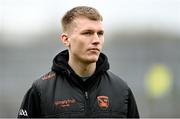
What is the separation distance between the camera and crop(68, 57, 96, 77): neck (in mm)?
5641

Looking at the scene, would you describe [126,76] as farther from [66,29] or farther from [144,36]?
[66,29]

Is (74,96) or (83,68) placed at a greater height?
(83,68)

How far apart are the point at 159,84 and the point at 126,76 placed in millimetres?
2441

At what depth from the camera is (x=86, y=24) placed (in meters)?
5.66

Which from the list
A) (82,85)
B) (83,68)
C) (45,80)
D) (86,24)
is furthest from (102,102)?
(86,24)

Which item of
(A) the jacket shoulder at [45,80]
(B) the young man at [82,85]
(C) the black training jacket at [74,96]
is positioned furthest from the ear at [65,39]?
(A) the jacket shoulder at [45,80]

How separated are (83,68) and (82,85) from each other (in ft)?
0.44

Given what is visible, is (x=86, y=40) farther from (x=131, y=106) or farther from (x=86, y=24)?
(x=131, y=106)

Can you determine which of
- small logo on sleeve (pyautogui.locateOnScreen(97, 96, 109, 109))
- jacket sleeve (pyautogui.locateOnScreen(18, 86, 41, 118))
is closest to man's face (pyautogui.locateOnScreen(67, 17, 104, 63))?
small logo on sleeve (pyautogui.locateOnScreen(97, 96, 109, 109))

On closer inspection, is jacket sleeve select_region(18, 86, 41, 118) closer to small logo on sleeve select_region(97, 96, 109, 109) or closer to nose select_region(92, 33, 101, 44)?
small logo on sleeve select_region(97, 96, 109, 109)

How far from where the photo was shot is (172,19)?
24.3 meters

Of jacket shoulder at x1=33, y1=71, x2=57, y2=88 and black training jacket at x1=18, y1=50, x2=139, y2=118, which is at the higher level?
jacket shoulder at x1=33, y1=71, x2=57, y2=88

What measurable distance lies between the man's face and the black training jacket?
123 mm

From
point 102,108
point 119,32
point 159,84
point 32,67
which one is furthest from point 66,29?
point 119,32
